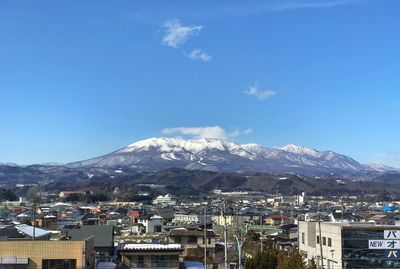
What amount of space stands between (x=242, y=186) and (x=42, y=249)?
16666 cm

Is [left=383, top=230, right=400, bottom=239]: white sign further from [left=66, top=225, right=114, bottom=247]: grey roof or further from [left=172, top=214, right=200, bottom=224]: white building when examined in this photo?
[left=172, top=214, right=200, bottom=224]: white building

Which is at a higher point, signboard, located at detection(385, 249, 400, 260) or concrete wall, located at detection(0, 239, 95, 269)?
concrete wall, located at detection(0, 239, 95, 269)

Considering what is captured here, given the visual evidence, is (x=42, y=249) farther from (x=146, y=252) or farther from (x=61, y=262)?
(x=146, y=252)

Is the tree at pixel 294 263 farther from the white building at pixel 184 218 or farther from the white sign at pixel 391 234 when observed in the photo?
the white building at pixel 184 218

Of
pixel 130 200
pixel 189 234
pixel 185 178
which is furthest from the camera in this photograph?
pixel 185 178

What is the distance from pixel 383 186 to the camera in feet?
614

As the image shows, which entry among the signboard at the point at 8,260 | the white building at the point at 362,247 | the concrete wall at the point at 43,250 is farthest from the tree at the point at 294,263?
the signboard at the point at 8,260

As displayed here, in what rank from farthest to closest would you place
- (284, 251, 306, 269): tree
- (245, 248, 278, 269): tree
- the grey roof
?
the grey roof → (245, 248, 278, 269): tree → (284, 251, 306, 269): tree

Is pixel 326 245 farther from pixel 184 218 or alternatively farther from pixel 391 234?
pixel 184 218

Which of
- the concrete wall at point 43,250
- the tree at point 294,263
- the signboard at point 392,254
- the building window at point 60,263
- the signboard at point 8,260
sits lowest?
the tree at point 294,263

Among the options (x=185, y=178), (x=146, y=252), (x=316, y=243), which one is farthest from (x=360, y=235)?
(x=185, y=178)

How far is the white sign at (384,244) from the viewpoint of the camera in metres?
23.5

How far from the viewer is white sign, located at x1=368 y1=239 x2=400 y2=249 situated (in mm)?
23453

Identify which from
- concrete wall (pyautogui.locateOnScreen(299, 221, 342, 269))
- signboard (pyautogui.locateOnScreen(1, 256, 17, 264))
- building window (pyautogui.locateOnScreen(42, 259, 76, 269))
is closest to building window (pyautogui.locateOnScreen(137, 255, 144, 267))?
building window (pyautogui.locateOnScreen(42, 259, 76, 269))
